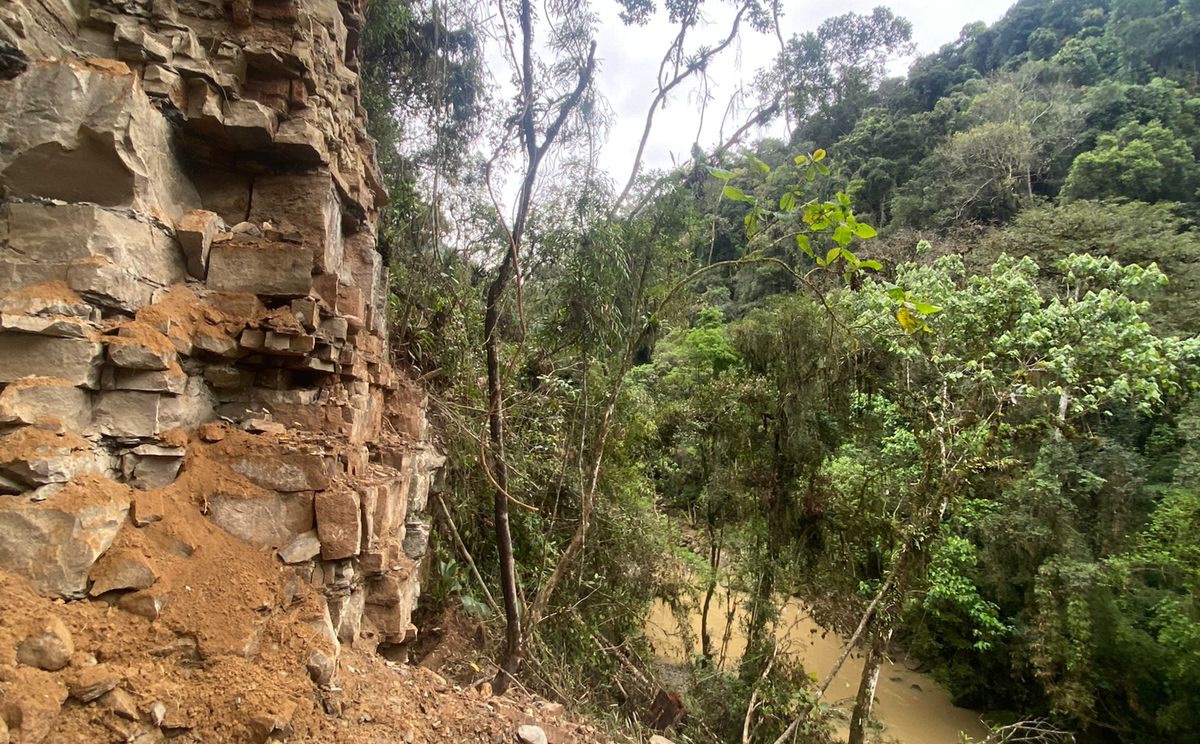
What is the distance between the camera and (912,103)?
2462cm

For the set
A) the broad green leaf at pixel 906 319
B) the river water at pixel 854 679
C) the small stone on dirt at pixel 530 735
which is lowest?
the river water at pixel 854 679

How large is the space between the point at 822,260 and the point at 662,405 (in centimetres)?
893

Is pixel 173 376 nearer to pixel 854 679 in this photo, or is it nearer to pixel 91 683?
pixel 91 683

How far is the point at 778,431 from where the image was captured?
948 cm

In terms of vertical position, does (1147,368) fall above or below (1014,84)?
below

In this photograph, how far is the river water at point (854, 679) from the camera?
8.77 m

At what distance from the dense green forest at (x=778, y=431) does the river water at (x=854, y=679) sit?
404 millimetres

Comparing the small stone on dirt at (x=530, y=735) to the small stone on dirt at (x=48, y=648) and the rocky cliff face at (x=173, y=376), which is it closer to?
the rocky cliff face at (x=173, y=376)

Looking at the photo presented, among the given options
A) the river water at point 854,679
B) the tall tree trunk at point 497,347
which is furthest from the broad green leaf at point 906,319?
the river water at point 854,679

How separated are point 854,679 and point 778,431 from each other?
4.81 m

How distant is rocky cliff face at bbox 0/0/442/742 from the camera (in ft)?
5.05

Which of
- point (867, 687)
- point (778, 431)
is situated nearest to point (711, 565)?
point (778, 431)

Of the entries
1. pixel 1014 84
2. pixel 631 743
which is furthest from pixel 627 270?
pixel 1014 84

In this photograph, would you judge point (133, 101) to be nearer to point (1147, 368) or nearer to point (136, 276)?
point (136, 276)
